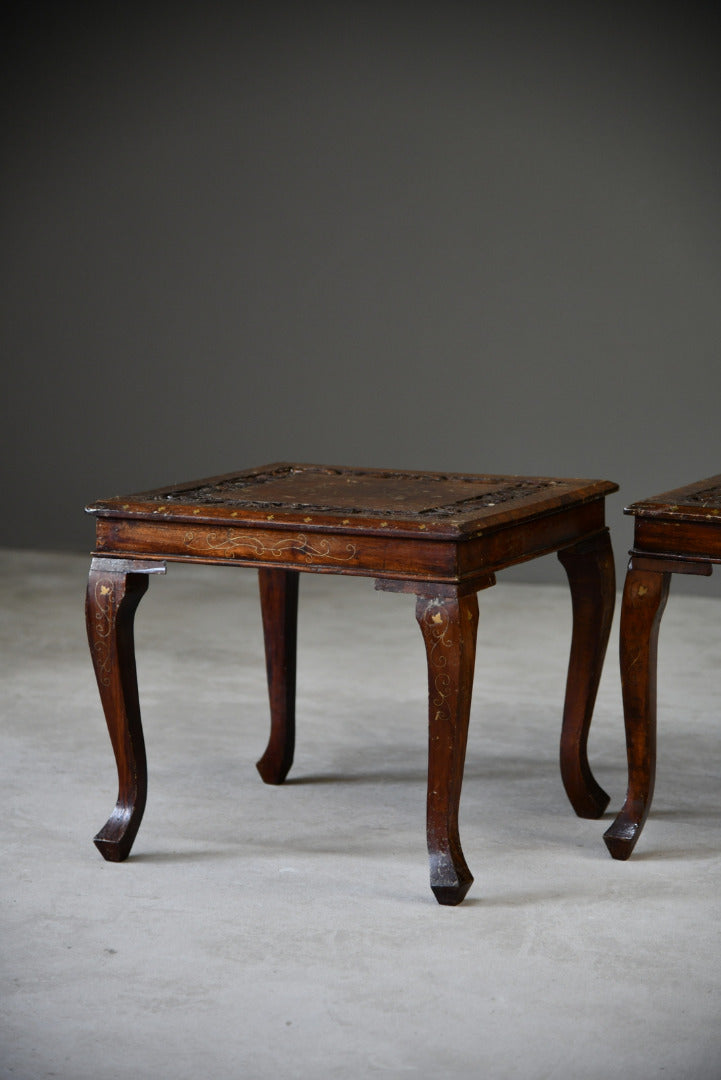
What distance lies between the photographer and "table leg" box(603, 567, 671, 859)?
2744 mm

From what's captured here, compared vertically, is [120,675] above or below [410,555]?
below

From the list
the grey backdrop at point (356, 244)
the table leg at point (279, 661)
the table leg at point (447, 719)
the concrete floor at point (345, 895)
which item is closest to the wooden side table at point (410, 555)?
the table leg at point (447, 719)

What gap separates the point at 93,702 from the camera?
397 cm

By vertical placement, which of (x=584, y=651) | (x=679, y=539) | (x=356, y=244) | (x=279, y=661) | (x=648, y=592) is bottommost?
(x=279, y=661)

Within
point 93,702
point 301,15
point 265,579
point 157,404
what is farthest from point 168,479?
point 265,579

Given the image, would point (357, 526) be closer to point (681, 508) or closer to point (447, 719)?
point (447, 719)

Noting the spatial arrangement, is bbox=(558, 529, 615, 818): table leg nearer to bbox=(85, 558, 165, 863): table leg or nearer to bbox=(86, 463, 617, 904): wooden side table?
bbox=(86, 463, 617, 904): wooden side table

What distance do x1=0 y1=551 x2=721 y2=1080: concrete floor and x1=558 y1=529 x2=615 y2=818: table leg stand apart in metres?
0.08

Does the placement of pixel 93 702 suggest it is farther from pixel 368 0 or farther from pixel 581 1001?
pixel 368 0

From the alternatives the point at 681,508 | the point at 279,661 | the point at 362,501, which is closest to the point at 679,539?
the point at 681,508

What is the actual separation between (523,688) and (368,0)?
3.18m

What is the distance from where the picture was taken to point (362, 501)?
2.78 meters

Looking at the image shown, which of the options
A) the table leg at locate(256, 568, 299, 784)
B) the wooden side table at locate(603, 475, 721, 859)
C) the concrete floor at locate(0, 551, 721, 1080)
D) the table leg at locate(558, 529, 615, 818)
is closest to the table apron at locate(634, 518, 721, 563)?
the wooden side table at locate(603, 475, 721, 859)

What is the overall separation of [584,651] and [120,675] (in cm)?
95
